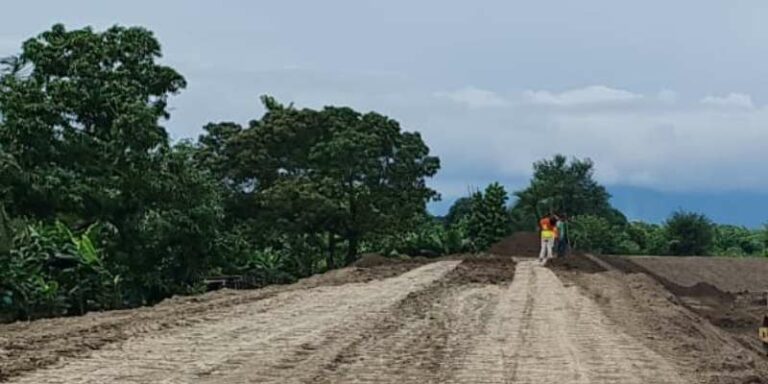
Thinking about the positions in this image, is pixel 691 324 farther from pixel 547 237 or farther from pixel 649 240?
pixel 649 240

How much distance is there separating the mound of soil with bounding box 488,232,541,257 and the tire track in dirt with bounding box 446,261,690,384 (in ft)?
78.8

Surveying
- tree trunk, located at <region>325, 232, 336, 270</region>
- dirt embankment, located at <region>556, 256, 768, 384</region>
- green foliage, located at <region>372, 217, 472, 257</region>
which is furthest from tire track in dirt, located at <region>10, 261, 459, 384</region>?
green foliage, located at <region>372, 217, 472, 257</region>

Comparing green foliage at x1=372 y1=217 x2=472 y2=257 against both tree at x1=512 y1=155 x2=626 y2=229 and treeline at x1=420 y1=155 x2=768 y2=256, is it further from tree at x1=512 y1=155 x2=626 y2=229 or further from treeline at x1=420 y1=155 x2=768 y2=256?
tree at x1=512 y1=155 x2=626 y2=229

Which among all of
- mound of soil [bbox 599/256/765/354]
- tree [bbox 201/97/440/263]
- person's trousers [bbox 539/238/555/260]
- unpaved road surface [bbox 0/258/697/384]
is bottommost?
mound of soil [bbox 599/256/765/354]

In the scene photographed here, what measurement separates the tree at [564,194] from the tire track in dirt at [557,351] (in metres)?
50.4

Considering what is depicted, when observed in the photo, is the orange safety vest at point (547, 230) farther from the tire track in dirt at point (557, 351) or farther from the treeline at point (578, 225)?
the treeline at point (578, 225)

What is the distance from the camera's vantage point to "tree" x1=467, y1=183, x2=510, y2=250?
2163 inches

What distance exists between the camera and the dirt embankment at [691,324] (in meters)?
11.4

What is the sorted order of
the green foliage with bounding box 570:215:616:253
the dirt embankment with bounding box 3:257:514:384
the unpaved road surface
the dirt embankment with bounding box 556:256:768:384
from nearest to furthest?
1. the dirt embankment with bounding box 3:257:514:384
2. the unpaved road surface
3. the dirt embankment with bounding box 556:256:768:384
4. the green foliage with bounding box 570:215:616:253

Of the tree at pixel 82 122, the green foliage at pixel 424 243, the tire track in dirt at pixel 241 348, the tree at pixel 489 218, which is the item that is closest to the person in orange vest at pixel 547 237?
the tree at pixel 82 122

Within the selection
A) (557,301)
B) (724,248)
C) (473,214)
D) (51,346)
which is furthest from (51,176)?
(724,248)

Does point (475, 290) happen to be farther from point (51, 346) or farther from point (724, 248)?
point (724, 248)

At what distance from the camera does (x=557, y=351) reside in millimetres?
11797

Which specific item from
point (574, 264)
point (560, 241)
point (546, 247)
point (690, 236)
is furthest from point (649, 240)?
point (574, 264)
